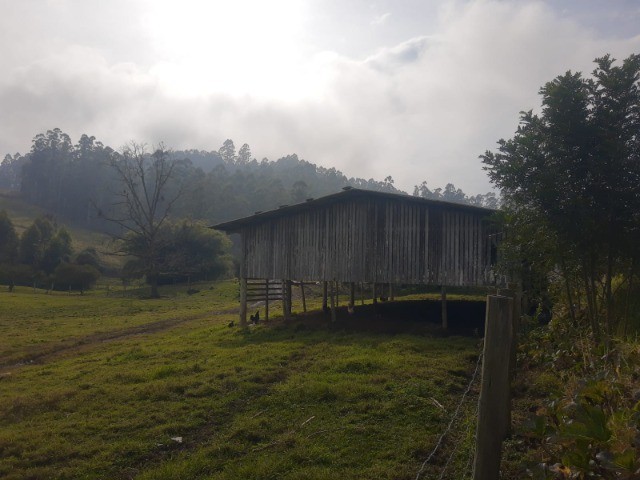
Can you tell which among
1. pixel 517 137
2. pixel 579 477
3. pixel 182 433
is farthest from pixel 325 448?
pixel 517 137

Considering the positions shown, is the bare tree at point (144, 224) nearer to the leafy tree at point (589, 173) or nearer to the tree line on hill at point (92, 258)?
the tree line on hill at point (92, 258)

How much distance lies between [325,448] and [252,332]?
41.2ft

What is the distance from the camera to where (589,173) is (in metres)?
8.41

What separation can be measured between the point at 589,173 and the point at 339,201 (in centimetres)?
1184

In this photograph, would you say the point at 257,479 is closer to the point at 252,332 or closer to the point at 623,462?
the point at 623,462

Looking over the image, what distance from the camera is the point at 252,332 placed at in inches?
763

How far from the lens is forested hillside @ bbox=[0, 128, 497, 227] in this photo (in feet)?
308

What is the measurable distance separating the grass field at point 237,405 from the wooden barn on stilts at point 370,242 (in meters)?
2.37

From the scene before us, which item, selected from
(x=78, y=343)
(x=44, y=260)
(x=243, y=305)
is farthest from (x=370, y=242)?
(x=44, y=260)

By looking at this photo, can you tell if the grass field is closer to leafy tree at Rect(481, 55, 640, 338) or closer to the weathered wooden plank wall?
the weathered wooden plank wall

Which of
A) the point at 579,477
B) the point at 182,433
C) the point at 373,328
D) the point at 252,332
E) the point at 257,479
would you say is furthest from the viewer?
the point at 252,332

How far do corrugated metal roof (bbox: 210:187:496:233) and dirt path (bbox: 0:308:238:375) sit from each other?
21.6 feet

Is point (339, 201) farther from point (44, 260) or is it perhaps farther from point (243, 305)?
point (44, 260)

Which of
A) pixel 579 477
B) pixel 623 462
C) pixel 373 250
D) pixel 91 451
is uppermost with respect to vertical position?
pixel 373 250
